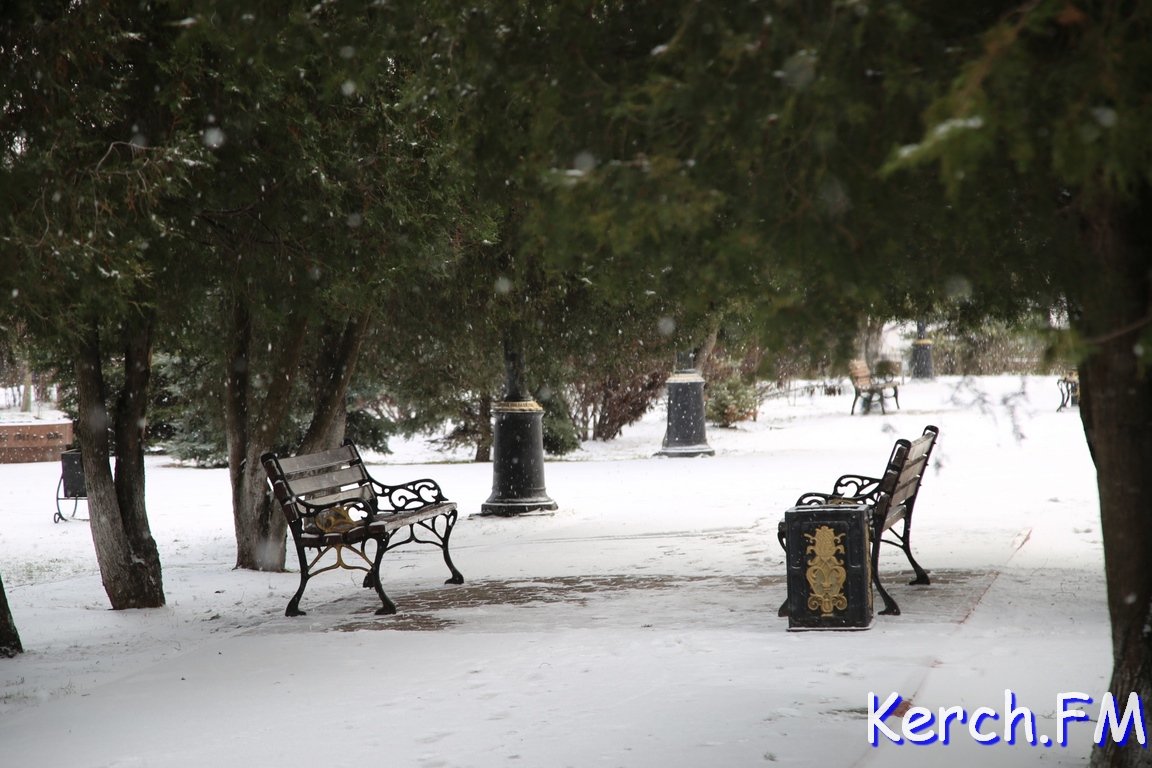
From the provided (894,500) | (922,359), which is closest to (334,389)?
(894,500)

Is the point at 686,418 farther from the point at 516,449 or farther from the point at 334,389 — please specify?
the point at 334,389

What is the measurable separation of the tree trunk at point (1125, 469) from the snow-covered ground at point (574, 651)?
537 millimetres

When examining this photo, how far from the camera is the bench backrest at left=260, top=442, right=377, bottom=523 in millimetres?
7926

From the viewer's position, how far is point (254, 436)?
995 cm

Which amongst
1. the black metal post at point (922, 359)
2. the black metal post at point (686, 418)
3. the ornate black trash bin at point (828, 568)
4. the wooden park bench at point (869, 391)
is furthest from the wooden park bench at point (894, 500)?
the black metal post at point (922, 359)

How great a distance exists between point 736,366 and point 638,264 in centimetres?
2138

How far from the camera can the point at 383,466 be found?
70.6 ft

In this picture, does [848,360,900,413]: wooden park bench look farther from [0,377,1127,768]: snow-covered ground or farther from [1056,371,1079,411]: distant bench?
[0,377,1127,768]: snow-covered ground

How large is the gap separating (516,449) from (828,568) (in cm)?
738

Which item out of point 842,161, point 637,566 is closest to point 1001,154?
point 842,161

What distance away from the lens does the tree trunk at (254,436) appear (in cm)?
960

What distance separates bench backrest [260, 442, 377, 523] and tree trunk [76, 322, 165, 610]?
3.02 feet

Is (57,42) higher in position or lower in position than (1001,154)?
higher

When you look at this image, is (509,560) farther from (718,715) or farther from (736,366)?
(736,366)
